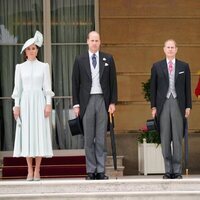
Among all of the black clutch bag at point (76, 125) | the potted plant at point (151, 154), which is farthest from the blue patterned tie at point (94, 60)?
the potted plant at point (151, 154)

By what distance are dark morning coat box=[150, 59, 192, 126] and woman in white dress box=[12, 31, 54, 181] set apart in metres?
1.35

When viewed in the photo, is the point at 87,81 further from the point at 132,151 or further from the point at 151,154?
the point at 132,151

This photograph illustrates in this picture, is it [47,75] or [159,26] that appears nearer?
[47,75]

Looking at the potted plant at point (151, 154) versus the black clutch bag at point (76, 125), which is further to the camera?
the potted plant at point (151, 154)

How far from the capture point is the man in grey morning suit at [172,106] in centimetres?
988

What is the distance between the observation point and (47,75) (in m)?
9.95

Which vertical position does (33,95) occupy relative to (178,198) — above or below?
above

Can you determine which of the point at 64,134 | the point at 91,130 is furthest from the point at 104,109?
the point at 64,134

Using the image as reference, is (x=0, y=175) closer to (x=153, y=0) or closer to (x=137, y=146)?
(x=137, y=146)

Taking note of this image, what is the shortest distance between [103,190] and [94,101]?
1.18 m

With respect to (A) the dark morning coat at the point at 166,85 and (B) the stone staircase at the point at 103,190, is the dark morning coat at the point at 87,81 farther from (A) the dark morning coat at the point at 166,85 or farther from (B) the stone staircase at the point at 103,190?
(B) the stone staircase at the point at 103,190

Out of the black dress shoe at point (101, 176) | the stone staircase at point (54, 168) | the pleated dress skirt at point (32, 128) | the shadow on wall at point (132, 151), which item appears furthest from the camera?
the shadow on wall at point (132, 151)

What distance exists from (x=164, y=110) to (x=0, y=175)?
4293mm

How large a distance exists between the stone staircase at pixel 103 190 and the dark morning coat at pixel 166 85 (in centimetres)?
101
